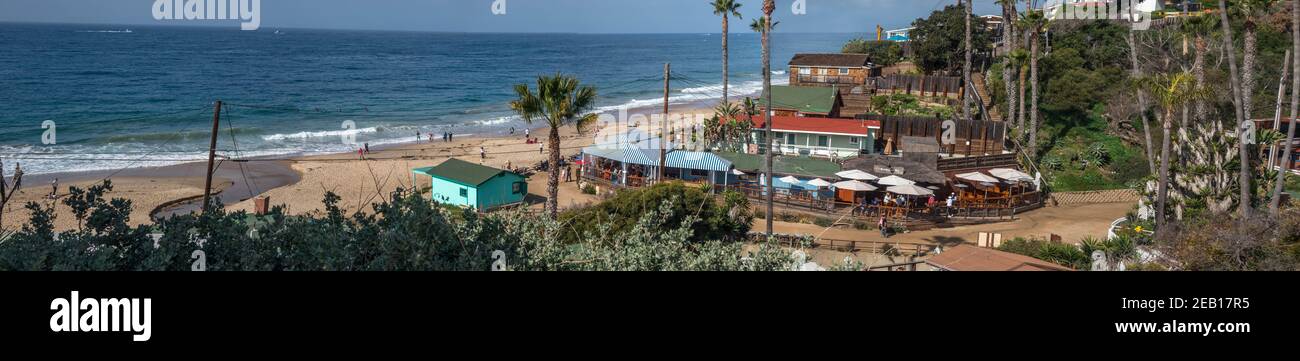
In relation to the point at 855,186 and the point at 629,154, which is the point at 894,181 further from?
the point at 629,154

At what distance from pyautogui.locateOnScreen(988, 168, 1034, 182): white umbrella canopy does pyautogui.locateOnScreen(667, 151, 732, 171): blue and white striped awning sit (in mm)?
9199

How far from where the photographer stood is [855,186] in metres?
28.7

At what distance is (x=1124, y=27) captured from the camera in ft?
174

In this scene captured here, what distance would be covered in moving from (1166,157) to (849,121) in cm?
1700

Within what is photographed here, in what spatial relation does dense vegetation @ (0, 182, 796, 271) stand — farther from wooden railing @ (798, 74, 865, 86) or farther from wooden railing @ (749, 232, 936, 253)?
wooden railing @ (798, 74, 865, 86)

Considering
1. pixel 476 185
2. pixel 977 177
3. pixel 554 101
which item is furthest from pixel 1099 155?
pixel 476 185

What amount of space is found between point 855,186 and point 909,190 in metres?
1.69

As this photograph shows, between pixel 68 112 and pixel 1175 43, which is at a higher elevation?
pixel 1175 43

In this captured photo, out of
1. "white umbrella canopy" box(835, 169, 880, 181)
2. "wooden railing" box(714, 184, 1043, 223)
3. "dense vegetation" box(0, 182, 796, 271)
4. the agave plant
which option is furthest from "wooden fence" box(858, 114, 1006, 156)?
"dense vegetation" box(0, 182, 796, 271)

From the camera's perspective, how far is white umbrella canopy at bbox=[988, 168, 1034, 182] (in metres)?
30.3

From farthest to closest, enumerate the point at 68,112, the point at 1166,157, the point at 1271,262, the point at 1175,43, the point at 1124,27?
the point at 68,112 < the point at 1124,27 < the point at 1175,43 < the point at 1166,157 < the point at 1271,262
